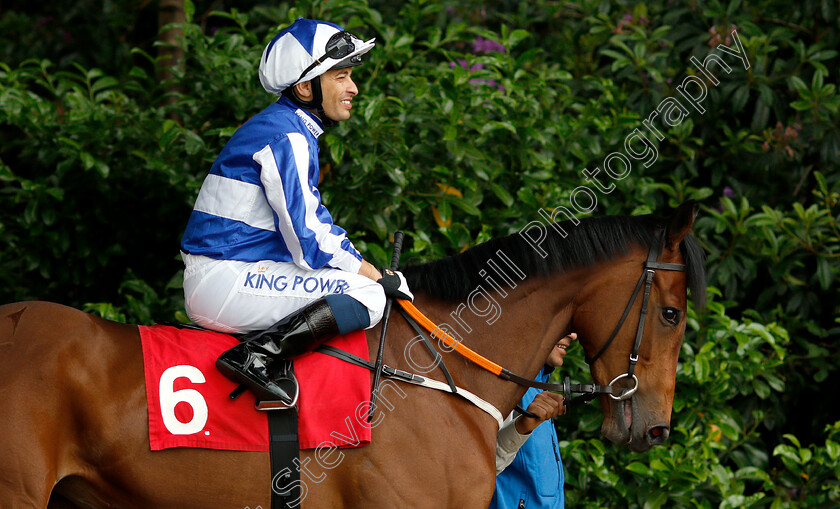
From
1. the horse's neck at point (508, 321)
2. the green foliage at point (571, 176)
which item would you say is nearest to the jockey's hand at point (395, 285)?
the horse's neck at point (508, 321)

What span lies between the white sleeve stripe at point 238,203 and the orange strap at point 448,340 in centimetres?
57

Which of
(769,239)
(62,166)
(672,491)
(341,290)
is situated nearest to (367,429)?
(341,290)

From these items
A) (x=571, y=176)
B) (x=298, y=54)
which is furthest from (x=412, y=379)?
(x=571, y=176)

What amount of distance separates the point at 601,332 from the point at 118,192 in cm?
349

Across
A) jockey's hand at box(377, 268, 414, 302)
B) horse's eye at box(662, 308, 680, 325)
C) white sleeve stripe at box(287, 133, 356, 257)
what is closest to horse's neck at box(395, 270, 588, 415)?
jockey's hand at box(377, 268, 414, 302)

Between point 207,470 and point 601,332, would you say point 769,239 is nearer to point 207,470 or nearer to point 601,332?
point 601,332

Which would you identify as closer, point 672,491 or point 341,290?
point 341,290

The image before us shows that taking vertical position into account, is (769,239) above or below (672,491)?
above

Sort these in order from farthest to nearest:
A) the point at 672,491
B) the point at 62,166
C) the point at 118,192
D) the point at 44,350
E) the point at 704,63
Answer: the point at 704,63
the point at 118,192
the point at 62,166
the point at 672,491
the point at 44,350

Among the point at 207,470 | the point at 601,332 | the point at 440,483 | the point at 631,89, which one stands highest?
the point at 631,89

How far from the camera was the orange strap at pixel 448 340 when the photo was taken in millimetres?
2641

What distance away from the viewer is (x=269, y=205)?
252 centimetres

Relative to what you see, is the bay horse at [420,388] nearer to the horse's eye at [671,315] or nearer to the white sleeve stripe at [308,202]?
the horse's eye at [671,315]

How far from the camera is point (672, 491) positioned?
13.0 ft
